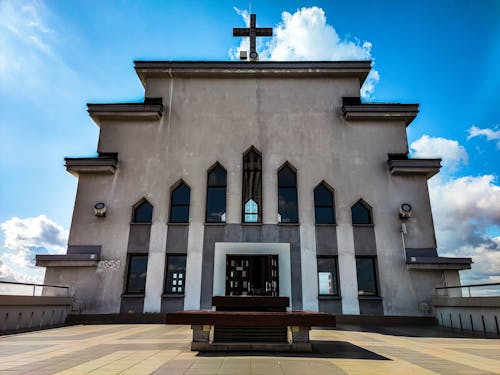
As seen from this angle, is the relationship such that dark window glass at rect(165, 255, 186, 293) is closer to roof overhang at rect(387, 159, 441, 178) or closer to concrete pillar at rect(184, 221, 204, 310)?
concrete pillar at rect(184, 221, 204, 310)

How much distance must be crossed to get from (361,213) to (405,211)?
1.77 m

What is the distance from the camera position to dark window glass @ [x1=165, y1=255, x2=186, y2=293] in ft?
43.1

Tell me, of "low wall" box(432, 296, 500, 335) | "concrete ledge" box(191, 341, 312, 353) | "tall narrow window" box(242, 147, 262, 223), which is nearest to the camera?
"concrete ledge" box(191, 341, 312, 353)

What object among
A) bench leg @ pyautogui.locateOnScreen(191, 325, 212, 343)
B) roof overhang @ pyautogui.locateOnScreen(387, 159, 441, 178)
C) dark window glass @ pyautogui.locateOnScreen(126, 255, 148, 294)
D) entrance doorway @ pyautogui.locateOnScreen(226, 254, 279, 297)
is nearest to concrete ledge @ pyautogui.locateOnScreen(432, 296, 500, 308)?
roof overhang @ pyautogui.locateOnScreen(387, 159, 441, 178)

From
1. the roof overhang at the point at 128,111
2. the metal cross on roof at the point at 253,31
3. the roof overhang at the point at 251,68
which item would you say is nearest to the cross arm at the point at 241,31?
the metal cross on roof at the point at 253,31

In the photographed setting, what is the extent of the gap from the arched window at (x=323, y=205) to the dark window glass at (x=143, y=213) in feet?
23.8

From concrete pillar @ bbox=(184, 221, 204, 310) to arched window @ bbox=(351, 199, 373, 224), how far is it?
Answer: 6663 mm

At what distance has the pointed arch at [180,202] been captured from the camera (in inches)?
551

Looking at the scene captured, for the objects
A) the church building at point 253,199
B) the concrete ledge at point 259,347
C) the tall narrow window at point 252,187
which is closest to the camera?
the concrete ledge at point 259,347

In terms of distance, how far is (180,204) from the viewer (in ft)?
46.5

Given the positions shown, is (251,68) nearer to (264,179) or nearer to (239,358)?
(264,179)

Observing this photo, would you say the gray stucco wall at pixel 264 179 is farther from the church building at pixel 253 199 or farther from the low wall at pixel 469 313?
the low wall at pixel 469 313

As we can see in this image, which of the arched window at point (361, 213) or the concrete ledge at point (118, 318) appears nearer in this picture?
the concrete ledge at point (118, 318)

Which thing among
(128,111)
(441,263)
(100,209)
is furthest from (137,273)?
(441,263)
